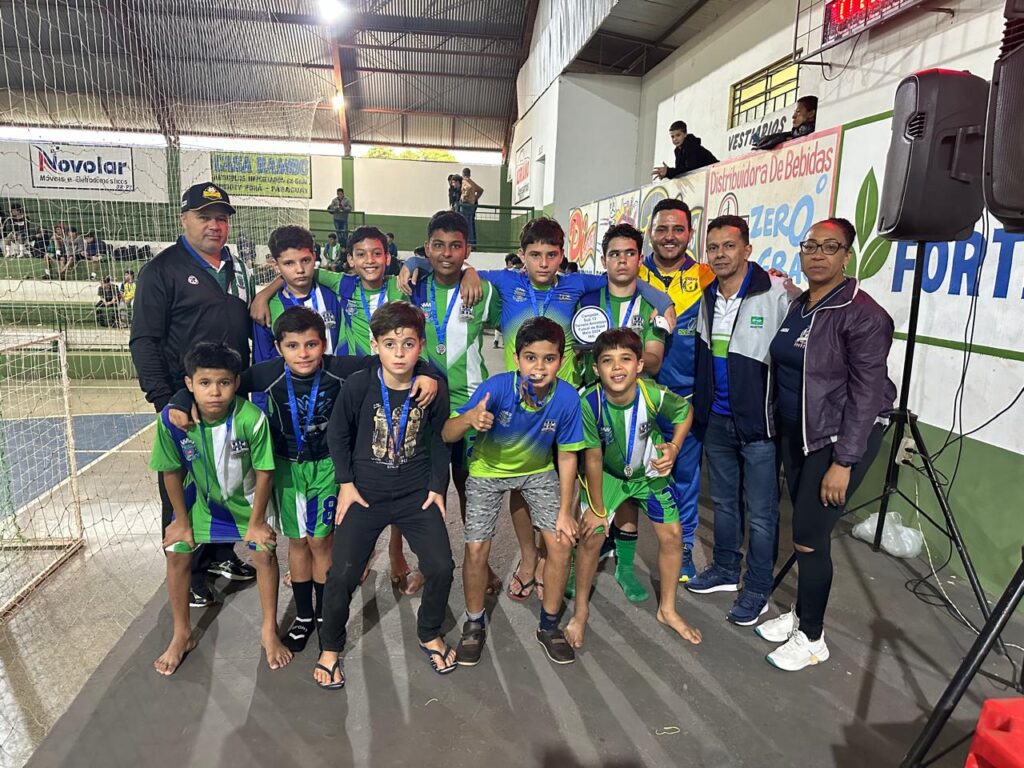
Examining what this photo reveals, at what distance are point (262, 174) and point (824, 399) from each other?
572 inches

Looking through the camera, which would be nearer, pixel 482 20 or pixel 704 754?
pixel 704 754

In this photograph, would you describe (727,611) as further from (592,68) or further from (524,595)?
(592,68)

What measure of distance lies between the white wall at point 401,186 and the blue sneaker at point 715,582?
17.6 metres

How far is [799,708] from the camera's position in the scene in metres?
2.31

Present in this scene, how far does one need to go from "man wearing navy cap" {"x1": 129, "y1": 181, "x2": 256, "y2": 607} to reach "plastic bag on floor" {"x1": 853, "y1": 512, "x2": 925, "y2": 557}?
11.9ft

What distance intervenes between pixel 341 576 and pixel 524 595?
103 cm

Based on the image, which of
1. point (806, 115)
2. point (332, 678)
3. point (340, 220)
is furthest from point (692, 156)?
point (340, 220)

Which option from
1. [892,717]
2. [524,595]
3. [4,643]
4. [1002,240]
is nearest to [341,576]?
[524,595]

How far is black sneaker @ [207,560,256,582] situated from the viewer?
311 centimetres

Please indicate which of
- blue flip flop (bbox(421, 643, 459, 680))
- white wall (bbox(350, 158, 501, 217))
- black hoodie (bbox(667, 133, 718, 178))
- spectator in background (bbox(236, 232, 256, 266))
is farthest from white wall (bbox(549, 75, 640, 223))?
blue flip flop (bbox(421, 643, 459, 680))

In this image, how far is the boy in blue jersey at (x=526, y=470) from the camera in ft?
8.05

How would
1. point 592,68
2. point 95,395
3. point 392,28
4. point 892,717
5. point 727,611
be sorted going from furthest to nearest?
point 392,28 → point 592,68 → point 95,395 → point 727,611 → point 892,717

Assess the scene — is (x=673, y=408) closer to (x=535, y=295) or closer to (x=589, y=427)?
(x=589, y=427)

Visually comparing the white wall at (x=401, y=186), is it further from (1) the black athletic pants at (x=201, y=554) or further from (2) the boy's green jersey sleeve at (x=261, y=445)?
(2) the boy's green jersey sleeve at (x=261, y=445)
